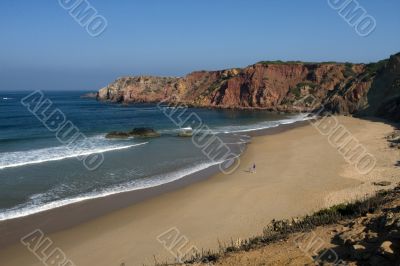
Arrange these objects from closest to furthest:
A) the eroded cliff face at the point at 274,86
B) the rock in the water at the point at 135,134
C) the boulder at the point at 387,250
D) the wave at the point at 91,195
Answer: the boulder at the point at 387,250 < the wave at the point at 91,195 < the rock in the water at the point at 135,134 < the eroded cliff face at the point at 274,86

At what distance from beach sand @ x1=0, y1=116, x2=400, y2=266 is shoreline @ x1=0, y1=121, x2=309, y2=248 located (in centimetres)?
47

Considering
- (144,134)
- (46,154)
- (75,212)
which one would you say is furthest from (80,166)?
(144,134)

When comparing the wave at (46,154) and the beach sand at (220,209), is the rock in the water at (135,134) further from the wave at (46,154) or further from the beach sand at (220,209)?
the beach sand at (220,209)

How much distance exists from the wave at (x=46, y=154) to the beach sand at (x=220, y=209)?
1130 cm

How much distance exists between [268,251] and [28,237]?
9446 millimetres

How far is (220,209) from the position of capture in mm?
16281

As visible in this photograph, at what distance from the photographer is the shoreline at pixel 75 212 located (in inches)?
570

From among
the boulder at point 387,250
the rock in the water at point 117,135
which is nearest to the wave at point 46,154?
the rock in the water at point 117,135

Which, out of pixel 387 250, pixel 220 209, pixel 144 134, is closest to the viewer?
pixel 387 250

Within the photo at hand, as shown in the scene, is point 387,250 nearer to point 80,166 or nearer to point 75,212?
point 75,212

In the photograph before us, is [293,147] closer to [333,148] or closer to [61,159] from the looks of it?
[333,148]

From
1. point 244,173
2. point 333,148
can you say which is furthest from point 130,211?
point 333,148

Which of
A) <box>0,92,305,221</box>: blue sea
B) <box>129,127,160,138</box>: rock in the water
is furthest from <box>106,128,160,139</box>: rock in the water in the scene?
<box>0,92,305,221</box>: blue sea

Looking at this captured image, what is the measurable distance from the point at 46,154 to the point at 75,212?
13760mm
